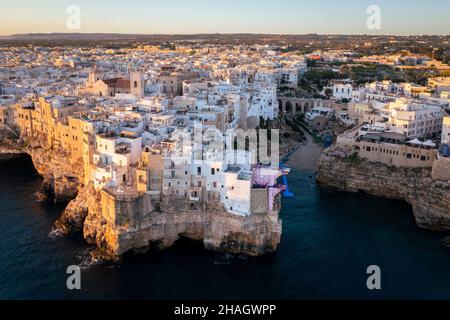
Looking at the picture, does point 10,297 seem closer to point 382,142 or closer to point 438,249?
point 438,249

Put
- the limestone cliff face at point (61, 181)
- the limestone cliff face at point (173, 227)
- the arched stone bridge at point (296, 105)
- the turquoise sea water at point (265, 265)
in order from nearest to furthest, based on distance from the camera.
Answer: the turquoise sea water at point (265, 265), the limestone cliff face at point (173, 227), the limestone cliff face at point (61, 181), the arched stone bridge at point (296, 105)

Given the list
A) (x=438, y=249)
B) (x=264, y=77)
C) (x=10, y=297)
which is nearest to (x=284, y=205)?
(x=438, y=249)

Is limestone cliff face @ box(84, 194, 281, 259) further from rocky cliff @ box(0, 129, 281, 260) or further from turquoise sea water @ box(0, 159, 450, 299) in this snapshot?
turquoise sea water @ box(0, 159, 450, 299)

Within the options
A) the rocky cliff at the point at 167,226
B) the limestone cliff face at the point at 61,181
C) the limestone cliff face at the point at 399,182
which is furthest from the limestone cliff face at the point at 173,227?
the limestone cliff face at the point at 399,182

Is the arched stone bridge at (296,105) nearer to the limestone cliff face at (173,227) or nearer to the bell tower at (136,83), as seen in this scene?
the bell tower at (136,83)

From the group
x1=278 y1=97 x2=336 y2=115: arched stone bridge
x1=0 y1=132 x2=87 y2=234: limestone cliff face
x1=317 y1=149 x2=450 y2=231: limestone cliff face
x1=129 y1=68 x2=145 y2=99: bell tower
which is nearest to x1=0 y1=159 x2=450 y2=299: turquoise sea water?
x1=0 y1=132 x2=87 y2=234: limestone cliff face

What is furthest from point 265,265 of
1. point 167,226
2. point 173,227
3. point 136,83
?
point 136,83
